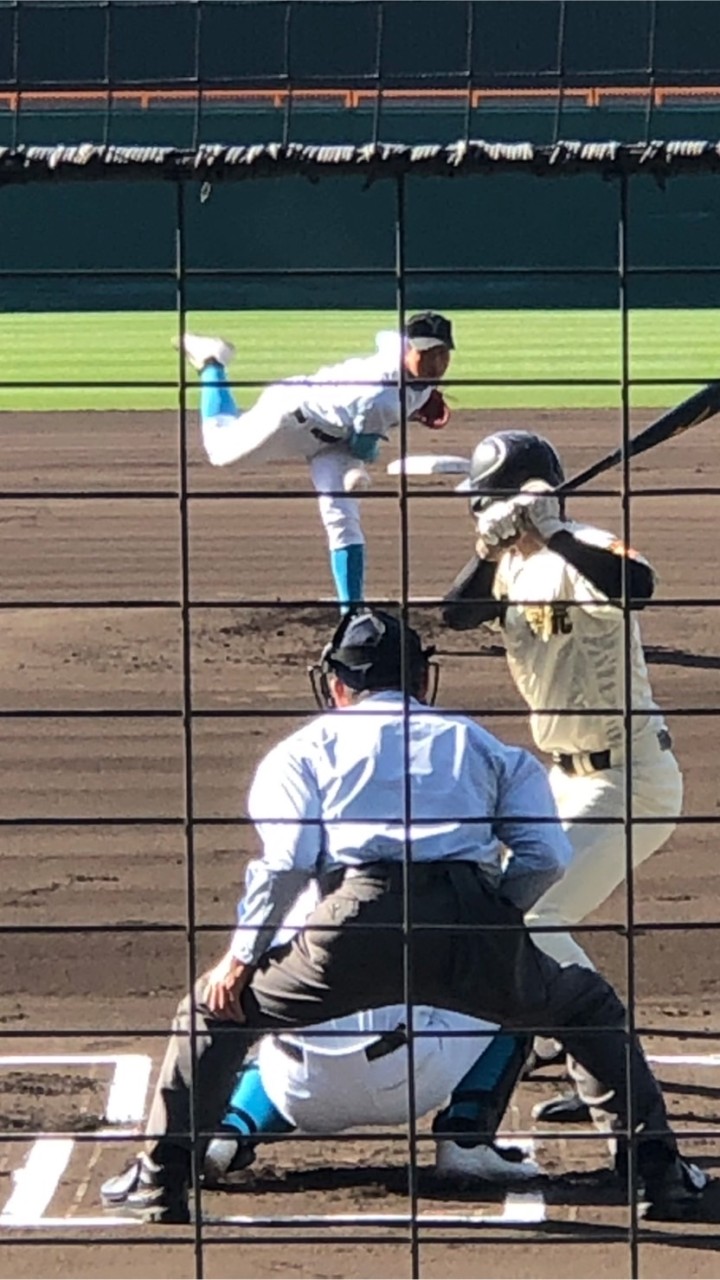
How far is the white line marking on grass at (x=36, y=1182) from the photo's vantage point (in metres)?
5.17

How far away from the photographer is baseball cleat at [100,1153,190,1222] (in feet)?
16.9

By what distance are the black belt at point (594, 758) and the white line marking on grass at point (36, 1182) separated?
1.60m

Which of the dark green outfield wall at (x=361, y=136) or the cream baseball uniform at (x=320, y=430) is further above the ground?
the dark green outfield wall at (x=361, y=136)

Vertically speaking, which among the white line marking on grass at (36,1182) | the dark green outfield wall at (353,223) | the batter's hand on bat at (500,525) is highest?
the dark green outfield wall at (353,223)

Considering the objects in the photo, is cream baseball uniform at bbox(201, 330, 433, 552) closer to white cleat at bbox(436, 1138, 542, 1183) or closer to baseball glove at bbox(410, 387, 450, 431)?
baseball glove at bbox(410, 387, 450, 431)

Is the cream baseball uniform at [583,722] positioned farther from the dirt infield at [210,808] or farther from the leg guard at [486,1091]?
the leg guard at [486,1091]

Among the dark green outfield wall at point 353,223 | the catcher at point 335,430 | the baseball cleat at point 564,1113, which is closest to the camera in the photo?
the baseball cleat at point 564,1113

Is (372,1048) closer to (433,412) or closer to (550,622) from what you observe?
(550,622)

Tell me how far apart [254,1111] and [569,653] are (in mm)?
1434

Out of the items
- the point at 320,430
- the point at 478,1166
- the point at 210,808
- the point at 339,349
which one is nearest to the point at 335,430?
the point at 320,430

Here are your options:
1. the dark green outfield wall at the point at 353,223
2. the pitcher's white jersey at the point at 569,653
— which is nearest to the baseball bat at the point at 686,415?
the pitcher's white jersey at the point at 569,653

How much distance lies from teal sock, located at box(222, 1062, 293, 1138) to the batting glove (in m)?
1.58

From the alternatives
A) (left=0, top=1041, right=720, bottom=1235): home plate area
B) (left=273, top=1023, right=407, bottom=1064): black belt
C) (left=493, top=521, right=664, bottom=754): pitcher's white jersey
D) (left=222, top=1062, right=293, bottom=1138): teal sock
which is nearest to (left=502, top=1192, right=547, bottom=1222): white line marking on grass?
(left=0, top=1041, right=720, bottom=1235): home plate area

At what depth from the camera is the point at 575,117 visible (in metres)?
27.8
